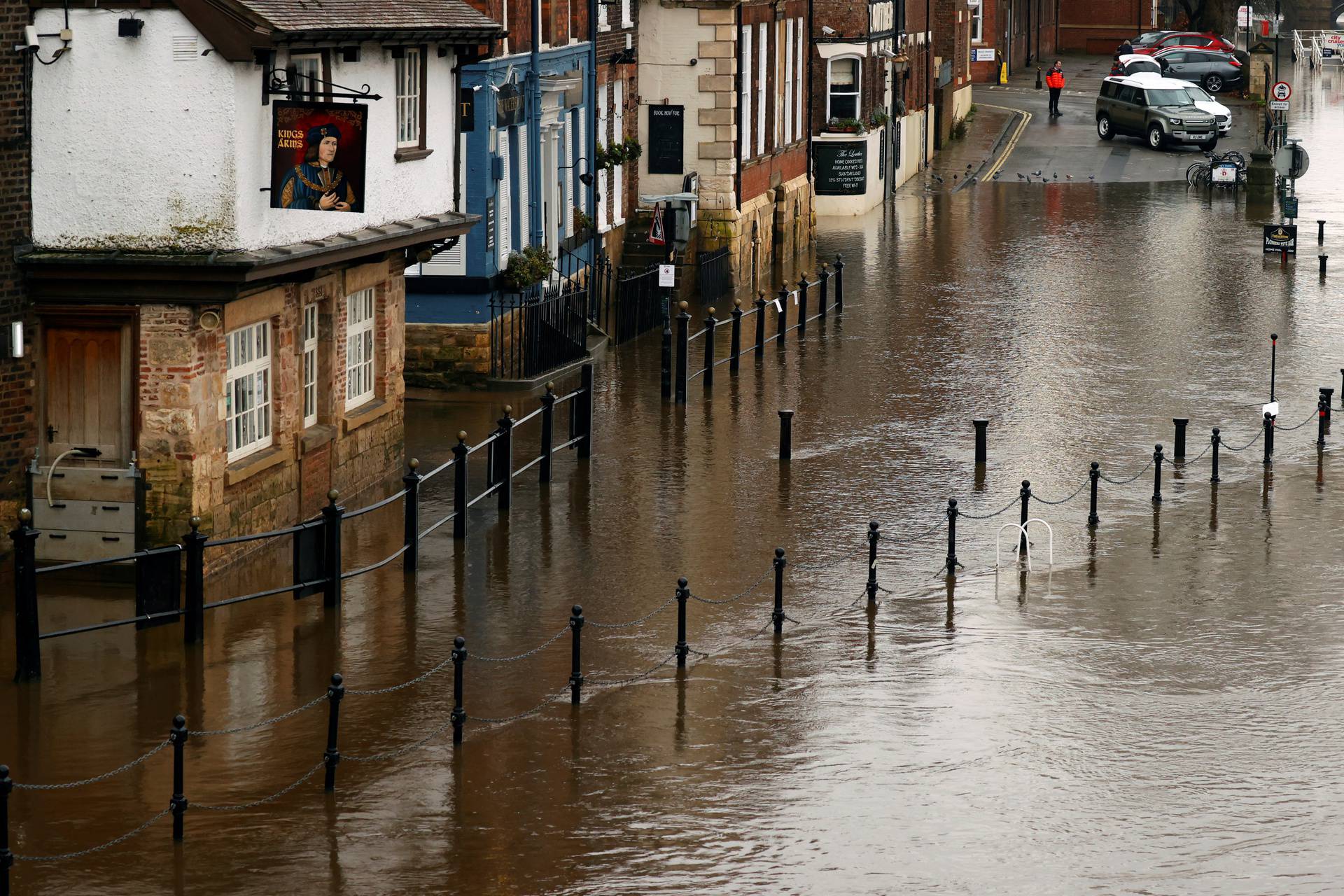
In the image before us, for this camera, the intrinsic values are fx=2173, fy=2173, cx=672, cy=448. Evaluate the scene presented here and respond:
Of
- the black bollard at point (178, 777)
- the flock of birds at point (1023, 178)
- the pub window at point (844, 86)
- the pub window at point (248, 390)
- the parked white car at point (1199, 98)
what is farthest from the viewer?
the parked white car at point (1199, 98)

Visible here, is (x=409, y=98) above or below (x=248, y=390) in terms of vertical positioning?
above

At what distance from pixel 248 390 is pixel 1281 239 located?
95.9ft

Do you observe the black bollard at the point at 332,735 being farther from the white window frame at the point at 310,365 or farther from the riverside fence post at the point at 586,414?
the riverside fence post at the point at 586,414

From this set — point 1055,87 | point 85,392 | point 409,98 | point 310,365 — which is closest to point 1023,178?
point 1055,87

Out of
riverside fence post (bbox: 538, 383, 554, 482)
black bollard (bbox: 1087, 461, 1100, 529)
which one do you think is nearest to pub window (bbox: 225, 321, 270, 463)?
riverside fence post (bbox: 538, 383, 554, 482)

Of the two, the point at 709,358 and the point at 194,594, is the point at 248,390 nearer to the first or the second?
the point at 194,594

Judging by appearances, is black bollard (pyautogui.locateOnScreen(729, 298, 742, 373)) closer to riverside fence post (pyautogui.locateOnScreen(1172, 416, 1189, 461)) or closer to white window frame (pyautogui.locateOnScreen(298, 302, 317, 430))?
riverside fence post (pyautogui.locateOnScreen(1172, 416, 1189, 461))

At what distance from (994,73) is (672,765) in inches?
2854

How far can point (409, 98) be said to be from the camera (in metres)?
23.4

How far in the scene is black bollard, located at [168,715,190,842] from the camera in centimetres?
1292

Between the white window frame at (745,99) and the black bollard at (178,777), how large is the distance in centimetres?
3198

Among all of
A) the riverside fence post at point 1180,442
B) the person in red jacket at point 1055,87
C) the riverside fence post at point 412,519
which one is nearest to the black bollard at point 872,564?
the riverside fence post at point 412,519

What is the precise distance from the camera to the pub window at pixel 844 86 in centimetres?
5538

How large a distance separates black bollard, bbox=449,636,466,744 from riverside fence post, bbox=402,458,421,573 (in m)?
4.98
